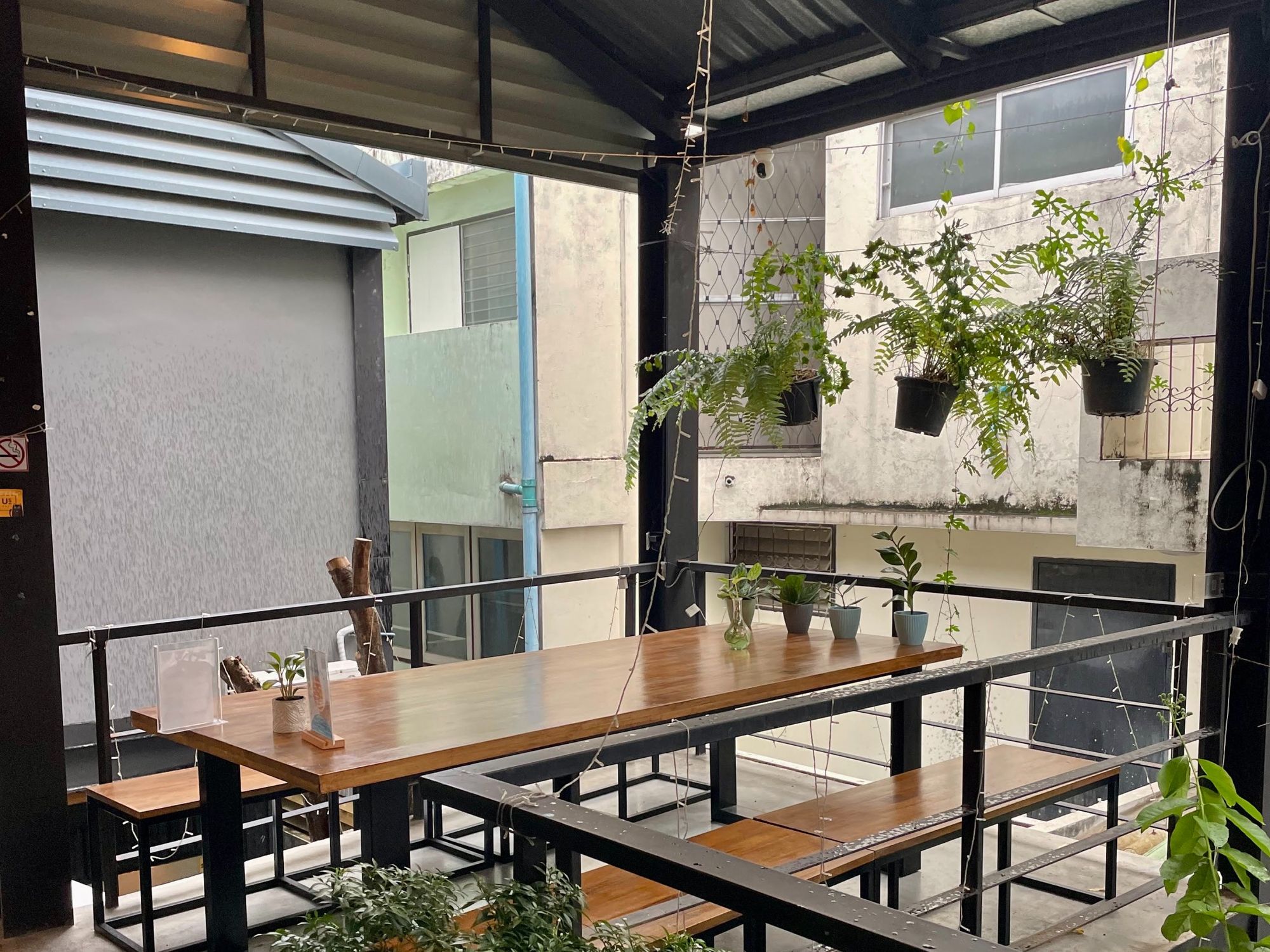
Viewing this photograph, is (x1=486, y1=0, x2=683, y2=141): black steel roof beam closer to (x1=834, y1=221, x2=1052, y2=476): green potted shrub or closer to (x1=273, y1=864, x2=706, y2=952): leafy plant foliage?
(x1=834, y1=221, x2=1052, y2=476): green potted shrub

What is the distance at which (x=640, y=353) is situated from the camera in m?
4.70

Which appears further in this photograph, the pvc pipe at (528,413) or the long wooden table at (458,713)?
the pvc pipe at (528,413)

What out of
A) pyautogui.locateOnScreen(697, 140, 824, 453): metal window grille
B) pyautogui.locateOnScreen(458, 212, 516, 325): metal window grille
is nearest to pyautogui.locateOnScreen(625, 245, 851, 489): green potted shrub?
pyautogui.locateOnScreen(458, 212, 516, 325): metal window grille

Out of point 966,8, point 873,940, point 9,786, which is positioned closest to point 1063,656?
point 873,940

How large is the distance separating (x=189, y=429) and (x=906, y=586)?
394 cm

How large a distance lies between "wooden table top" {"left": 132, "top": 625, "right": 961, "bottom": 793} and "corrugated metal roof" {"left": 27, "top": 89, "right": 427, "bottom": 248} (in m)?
3.17

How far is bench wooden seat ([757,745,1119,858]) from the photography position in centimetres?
278

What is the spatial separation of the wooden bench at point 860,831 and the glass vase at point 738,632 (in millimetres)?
586

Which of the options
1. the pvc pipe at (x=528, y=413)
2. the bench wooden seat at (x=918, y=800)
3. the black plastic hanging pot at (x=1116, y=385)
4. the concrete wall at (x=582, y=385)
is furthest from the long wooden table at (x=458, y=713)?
the concrete wall at (x=582, y=385)

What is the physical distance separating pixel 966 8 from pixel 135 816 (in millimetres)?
3404

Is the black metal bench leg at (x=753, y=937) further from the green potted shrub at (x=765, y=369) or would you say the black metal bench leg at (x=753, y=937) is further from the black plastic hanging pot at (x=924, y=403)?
the black plastic hanging pot at (x=924, y=403)

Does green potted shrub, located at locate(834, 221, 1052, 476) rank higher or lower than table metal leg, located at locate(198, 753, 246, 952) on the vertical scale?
higher

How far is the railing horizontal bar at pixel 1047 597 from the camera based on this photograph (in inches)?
127

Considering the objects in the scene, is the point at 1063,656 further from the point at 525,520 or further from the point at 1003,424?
the point at 525,520
